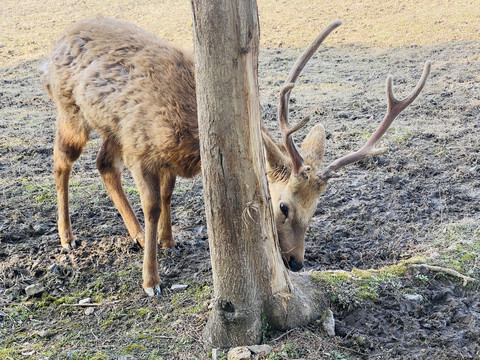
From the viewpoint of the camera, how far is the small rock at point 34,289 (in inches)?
167

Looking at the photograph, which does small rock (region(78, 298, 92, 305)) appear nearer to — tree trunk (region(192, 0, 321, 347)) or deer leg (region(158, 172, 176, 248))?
deer leg (region(158, 172, 176, 248))

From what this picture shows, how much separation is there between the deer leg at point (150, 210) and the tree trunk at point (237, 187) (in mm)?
1104

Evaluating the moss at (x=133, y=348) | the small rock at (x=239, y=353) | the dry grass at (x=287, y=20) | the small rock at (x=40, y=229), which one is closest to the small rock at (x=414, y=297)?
the small rock at (x=239, y=353)

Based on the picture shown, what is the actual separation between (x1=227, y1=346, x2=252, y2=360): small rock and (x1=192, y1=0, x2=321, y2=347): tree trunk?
9 centimetres

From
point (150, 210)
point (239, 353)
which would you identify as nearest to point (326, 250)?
point (150, 210)

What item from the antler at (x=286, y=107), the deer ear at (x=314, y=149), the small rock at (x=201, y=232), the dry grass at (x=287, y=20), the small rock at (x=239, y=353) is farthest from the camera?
the dry grass at (x=287, y=20)

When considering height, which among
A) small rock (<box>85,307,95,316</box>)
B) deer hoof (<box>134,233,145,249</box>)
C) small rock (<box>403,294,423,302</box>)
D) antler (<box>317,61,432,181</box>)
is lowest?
small rock (<box>85,307,95,316</box>)

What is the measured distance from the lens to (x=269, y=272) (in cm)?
325

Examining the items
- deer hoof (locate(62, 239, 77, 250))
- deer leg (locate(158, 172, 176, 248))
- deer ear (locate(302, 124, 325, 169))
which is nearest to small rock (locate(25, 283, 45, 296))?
deer hoof (locate(62, 239, 77, 250))

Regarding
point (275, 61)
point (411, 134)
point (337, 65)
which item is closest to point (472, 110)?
point (411, 134)

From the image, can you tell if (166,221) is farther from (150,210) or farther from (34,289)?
(34,289)

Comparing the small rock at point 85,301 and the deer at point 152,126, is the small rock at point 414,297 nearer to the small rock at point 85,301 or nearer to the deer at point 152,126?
the deer at point 152,126

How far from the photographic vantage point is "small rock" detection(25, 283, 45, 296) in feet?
13.9

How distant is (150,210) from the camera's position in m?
4.43
